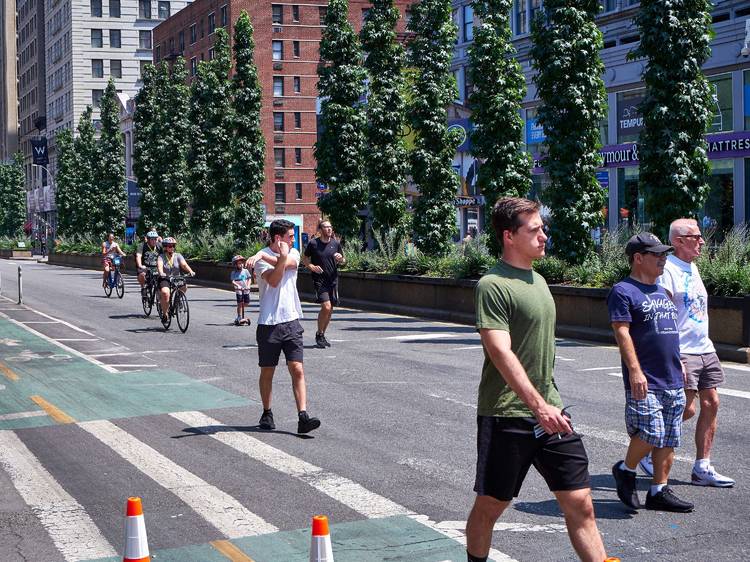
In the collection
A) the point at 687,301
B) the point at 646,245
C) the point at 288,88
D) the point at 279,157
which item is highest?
the point at 288,88

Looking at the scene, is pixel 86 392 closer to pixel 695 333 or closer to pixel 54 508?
pixel 54 508

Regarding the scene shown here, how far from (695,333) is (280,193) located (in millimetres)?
82445

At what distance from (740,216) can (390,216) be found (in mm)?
12579

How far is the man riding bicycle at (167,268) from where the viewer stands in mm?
21031

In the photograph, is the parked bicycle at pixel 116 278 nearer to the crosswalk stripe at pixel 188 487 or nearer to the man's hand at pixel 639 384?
the crosswalk stripe at pixel 188 487

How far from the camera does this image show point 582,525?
16.1ft

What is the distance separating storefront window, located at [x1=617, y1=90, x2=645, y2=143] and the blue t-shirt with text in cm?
3483

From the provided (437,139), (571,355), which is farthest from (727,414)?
(437,139)

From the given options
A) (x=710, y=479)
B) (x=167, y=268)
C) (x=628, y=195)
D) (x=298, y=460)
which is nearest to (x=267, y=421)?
(x=298, y=460)

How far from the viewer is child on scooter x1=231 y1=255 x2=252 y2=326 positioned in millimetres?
22141

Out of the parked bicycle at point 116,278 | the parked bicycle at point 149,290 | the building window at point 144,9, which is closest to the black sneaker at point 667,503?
the parked bicycle at point 149,290

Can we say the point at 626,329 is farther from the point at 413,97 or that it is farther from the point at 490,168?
the point at 413,97

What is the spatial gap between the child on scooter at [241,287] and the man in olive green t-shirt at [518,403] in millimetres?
16994

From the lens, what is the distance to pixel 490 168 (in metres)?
24.2
